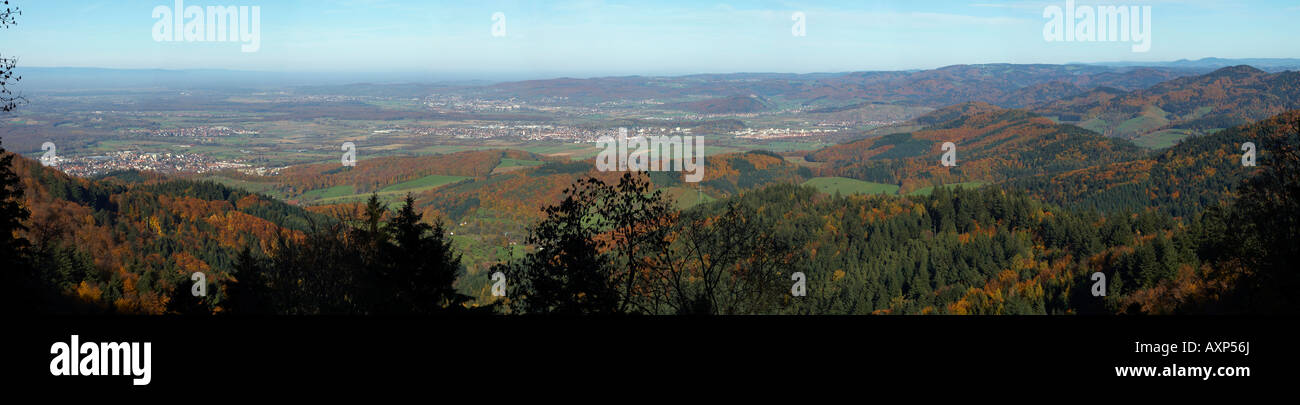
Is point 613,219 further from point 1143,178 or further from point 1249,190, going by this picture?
point 1143,178
